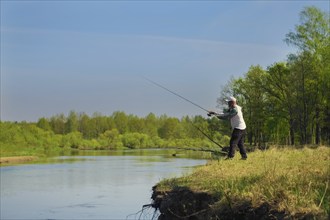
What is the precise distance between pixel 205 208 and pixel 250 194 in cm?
128

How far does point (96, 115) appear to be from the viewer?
148m

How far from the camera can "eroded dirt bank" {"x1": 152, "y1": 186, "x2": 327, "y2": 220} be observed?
658cm

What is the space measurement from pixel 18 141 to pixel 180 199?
7657 centimetres

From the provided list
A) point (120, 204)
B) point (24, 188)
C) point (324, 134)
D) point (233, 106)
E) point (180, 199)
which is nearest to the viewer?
point (180, 199)

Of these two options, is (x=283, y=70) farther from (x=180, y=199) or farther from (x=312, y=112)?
(x=180, y=199)

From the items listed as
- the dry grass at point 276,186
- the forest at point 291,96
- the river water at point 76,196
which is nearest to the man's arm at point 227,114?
the dry grass at point 276,186

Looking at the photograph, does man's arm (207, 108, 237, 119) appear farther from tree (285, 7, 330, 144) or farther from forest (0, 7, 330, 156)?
tree (285, 7, 330, 144)

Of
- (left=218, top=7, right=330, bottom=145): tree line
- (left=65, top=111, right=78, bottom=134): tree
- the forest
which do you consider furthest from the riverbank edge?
(left=65, top=111, right=78, bottom=134): tree

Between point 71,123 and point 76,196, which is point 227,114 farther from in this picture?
→ point 71,123

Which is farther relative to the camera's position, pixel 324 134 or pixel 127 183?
pixel 324 134

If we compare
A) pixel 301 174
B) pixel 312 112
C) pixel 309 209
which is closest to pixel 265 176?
pixel 301 174

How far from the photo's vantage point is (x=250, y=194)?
729 cm

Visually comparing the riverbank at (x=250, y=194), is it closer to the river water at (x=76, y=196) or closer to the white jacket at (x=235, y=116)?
the white jacket at (x=235, y=116)

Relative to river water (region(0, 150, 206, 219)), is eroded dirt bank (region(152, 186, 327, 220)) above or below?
above
